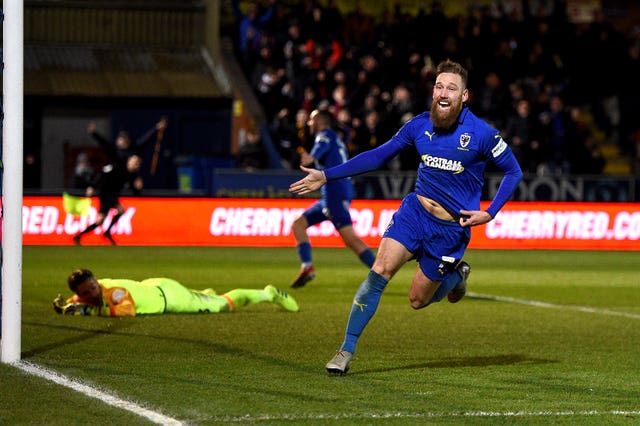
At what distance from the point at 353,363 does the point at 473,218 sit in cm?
151

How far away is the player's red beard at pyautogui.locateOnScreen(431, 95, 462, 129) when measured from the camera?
904 centimetres

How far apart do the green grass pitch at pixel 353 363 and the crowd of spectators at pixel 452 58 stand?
1081 cm

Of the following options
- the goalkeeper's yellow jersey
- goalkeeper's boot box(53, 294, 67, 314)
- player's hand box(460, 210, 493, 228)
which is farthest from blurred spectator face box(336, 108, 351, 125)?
player's hand box(460, 210, 493, 228)

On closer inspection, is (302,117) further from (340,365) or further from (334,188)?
(340,365)

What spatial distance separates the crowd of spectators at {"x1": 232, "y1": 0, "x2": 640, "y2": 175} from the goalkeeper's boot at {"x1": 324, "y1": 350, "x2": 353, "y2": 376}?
1704cm

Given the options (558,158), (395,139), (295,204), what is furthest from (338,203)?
(558,158)

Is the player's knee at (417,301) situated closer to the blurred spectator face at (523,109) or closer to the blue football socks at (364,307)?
the blue football socks at (364,307)

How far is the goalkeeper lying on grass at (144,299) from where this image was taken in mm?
12477

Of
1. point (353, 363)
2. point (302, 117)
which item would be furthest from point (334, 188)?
point (302, 117)

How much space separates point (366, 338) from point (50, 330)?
2.75 metres

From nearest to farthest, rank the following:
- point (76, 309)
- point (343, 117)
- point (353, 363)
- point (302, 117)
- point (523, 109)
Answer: point (353, 363)
point (76, 309)
point (302, 117)
point (343, 117)
point (523, 109)

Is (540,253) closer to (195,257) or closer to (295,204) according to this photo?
(295,204)

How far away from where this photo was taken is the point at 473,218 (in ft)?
29.4

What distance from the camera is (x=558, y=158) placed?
2892 cm
